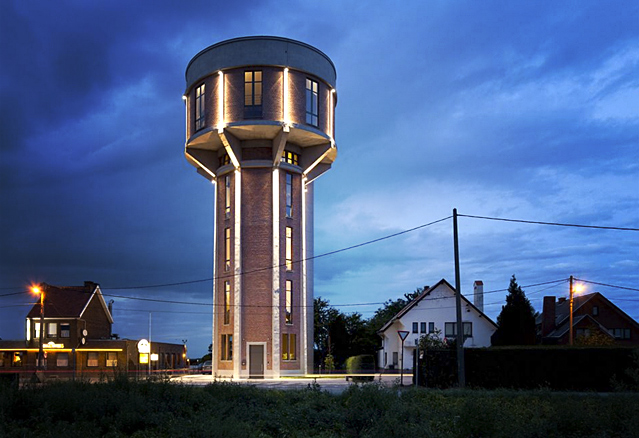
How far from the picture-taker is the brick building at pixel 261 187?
179 feet

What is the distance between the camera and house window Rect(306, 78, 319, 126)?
57.1 metres

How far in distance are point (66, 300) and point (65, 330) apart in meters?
3.89

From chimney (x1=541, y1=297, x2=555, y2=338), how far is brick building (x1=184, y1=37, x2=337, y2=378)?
25138 mm

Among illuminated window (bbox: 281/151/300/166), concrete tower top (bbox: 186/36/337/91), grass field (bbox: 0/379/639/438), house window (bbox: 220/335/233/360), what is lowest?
house window (bbox: 220/335/233/360)

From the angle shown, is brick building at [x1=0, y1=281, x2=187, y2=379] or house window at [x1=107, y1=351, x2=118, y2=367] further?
house window at [x1=107, y1=351, x2=118, y2=367]

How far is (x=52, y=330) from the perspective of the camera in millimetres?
75125

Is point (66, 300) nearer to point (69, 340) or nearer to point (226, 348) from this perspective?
point (69, 340)

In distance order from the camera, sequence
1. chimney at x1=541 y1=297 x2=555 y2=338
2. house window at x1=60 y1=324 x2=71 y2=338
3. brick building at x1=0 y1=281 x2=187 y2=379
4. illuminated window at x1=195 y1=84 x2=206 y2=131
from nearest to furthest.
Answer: illuminated window at x1=195 y1=84 x2=206 y2=131 → chimney at x1=541 y1=297 x2=555 y2=338 → brick building at x1=0 y1=281 x2=187 y2=379 → house window at x1=60 y1=324 x2=71 y2=338

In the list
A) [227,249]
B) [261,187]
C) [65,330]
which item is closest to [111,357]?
[65,330]

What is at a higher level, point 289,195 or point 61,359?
point 289,195

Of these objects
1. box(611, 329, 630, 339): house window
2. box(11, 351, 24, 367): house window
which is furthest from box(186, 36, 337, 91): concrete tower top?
box(611, 329, 630, 339): house window

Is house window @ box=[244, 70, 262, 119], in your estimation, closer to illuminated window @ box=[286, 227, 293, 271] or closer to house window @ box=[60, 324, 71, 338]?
illuminated window @ box=[286, 227, 293, 271]

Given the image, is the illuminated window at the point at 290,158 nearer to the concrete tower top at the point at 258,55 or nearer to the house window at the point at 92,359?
the concrete tower top at the point at 258,55

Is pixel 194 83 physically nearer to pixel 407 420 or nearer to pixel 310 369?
pixel 310 369
